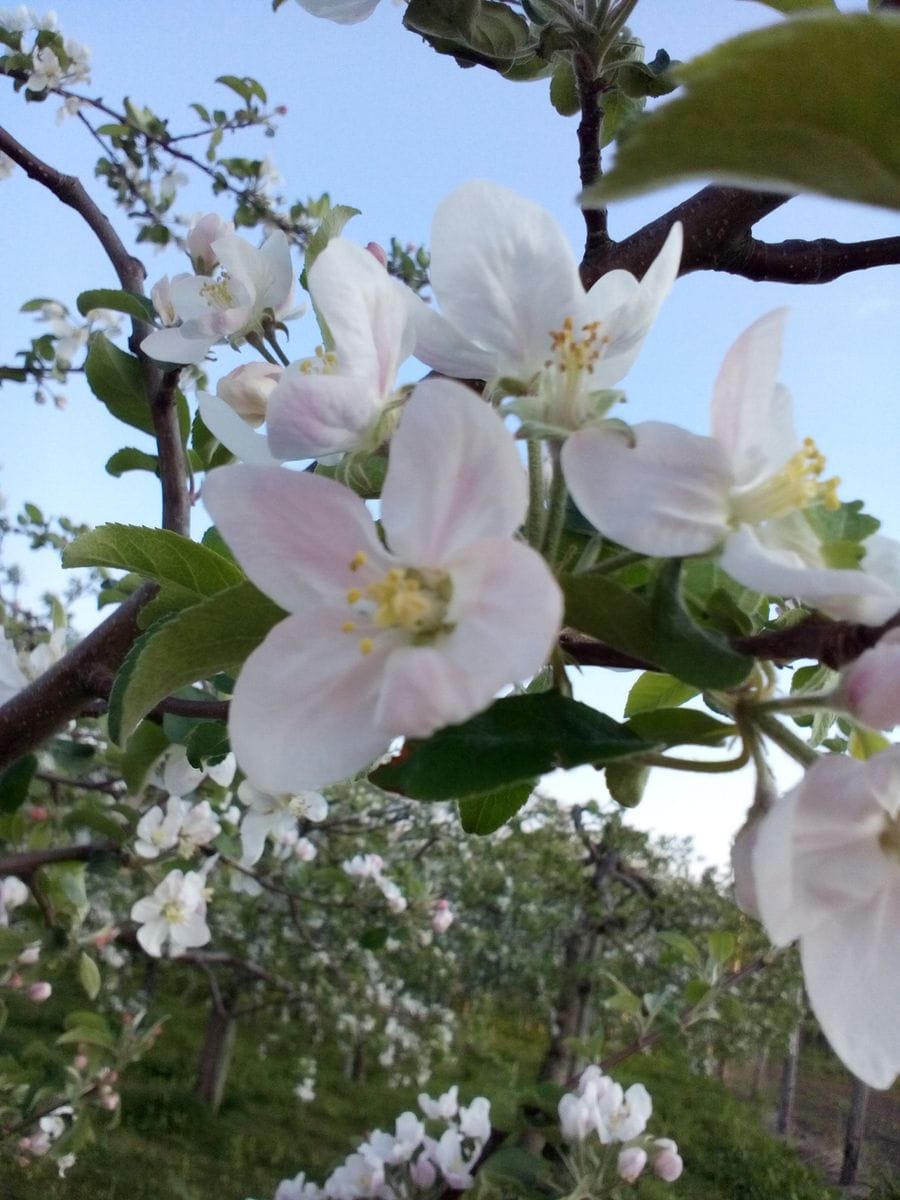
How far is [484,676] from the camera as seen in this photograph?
38 centimetres

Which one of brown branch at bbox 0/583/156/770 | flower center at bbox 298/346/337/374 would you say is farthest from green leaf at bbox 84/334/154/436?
flower center at bbox 298/346/337/374

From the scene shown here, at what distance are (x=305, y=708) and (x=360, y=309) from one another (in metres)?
0.22

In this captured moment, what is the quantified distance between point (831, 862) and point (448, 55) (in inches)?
37.8

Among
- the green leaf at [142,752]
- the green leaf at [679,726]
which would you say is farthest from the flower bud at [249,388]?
the green leaf at [142,752]

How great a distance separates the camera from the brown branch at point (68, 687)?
106cm

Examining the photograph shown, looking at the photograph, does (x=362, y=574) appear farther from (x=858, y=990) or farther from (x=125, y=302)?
(x=125, y=302)

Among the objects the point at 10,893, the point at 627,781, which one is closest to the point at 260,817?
the point at 10,893

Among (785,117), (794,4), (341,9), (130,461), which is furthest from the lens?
(130,461)

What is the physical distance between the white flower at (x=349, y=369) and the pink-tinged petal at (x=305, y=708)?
0.11 metres

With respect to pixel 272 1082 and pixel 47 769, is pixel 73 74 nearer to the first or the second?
pixel 47 769

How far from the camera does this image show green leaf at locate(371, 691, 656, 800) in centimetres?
40

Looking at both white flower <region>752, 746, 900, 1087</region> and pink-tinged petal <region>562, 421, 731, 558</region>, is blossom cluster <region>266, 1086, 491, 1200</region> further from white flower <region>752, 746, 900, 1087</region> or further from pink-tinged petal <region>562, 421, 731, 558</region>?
pink-tinged petal <region>562, 421, 731, 558</region>

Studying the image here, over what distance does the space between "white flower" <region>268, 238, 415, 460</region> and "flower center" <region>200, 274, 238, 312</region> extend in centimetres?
38

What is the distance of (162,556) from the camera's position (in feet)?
2.17
